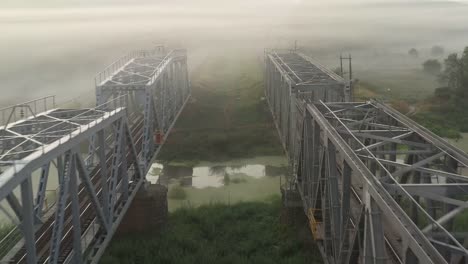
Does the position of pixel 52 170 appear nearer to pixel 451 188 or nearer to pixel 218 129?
pixel 218 129

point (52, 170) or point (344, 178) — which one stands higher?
point (344, 178)

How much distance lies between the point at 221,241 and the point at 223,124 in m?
30.0

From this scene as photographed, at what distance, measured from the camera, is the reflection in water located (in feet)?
135

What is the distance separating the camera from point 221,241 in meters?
29.2

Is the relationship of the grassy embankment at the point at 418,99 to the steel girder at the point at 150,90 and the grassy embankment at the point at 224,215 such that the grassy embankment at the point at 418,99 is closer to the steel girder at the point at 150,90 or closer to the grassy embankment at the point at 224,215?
the grassy embankment at the point at 224,215

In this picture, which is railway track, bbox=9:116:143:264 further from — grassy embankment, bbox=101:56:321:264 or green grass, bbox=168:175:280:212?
green grass, bbox=168:175:280:212

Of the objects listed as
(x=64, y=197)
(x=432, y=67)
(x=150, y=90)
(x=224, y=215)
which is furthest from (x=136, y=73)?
(x=432, y=67)

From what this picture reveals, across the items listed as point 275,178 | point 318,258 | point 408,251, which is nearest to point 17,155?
point 408,251

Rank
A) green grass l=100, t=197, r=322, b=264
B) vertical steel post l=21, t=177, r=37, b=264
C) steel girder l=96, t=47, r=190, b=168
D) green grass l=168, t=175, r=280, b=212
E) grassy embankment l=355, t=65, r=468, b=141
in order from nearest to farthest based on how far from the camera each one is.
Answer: vertical steel post l=21, t=177, r=37, b=264, green grass l=100, t=197, r=322, b=264, steel girder l=96, t=47, r=190, b=168, green grass l=168, t=175, r=280, b=212, grassy embankment l=355, t=65, r=468, b=141

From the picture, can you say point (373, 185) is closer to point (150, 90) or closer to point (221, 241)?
point (221, 241)

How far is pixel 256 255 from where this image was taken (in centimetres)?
2698

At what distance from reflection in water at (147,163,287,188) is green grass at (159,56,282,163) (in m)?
2.52

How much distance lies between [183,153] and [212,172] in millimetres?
5756

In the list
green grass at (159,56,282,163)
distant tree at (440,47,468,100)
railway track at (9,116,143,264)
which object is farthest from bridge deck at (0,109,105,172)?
distant tree at (440,47,468,100)
